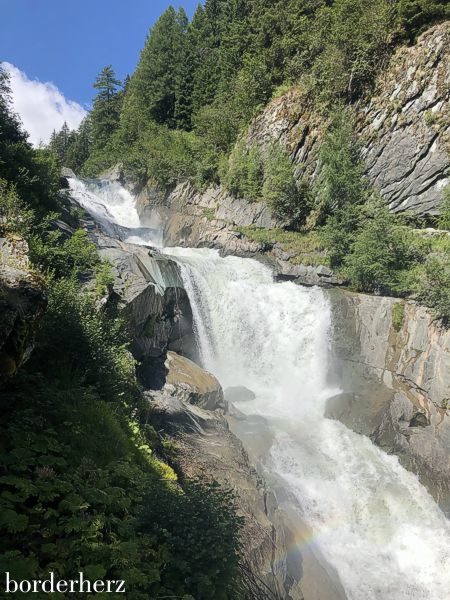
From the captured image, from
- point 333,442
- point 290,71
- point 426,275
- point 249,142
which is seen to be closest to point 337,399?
point 333,442

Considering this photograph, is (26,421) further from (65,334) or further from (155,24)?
(155,24)

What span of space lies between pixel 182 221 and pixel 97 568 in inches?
1095

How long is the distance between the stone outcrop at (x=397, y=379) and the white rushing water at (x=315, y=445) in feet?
1.78

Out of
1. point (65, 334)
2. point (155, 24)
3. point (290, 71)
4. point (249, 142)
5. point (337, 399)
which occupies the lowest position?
point (337, 399)

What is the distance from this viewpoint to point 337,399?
1509 centimetres

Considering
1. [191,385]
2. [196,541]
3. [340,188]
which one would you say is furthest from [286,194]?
[196,541]

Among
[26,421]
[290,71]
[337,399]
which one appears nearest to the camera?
[26,421]

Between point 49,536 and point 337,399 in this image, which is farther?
point 337,399

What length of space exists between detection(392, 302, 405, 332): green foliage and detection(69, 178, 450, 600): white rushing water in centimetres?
275

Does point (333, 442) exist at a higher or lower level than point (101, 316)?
lower

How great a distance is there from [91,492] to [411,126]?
22.1 meters

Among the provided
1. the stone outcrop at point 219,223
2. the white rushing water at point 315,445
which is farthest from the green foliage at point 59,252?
the stone outcrop at point 219,223

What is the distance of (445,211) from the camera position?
59.3ft

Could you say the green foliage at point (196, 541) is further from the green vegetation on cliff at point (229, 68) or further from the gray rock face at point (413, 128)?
the green vegetation on cliff at point (229, 68)
